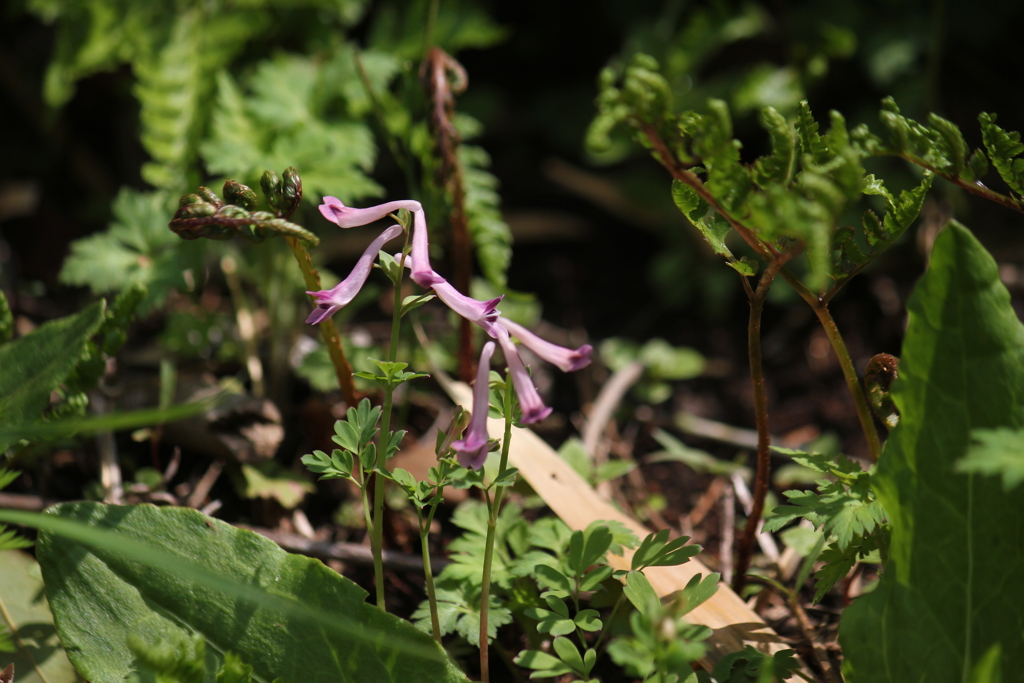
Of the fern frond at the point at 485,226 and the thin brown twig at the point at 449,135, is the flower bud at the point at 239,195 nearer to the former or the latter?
the thin brown twig at the point at 449,135

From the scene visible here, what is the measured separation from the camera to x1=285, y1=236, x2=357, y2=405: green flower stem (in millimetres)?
1439

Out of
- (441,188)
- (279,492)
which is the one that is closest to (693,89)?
(441,188)

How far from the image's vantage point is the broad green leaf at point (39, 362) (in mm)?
1628

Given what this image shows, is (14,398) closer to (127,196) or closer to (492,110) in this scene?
(127,196)

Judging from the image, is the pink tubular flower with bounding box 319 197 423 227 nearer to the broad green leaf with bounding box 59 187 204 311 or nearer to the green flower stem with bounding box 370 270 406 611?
the green flower stem with bounding box 370 270 406 611

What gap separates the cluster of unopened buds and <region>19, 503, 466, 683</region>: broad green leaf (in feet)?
1.28

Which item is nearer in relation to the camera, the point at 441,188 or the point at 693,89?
the point at 441,188

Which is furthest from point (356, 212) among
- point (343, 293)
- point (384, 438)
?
point (384, 438)

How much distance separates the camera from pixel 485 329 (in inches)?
50.1

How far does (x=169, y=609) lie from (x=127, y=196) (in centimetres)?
140

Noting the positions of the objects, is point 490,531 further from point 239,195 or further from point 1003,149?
point 1003,149

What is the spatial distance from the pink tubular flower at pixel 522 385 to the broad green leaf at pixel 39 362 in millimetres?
987

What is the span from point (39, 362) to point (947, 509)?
1.84 meters

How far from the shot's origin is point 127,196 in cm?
232
